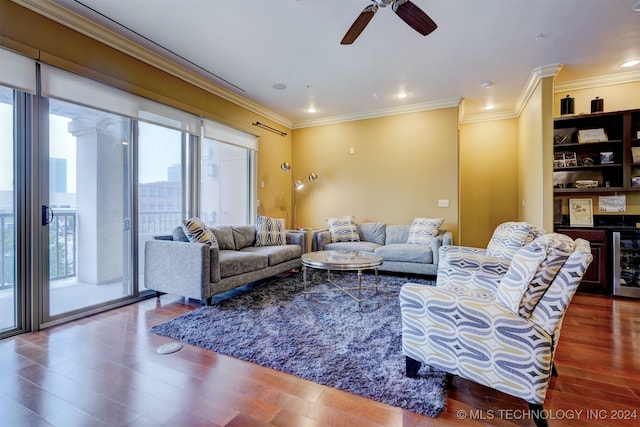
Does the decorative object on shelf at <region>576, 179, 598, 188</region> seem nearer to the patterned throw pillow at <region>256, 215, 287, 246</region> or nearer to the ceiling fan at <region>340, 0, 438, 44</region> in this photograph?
the ceiling fan at <region>340, 0, 438, 44</region>

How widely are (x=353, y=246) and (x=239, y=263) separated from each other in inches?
78.5

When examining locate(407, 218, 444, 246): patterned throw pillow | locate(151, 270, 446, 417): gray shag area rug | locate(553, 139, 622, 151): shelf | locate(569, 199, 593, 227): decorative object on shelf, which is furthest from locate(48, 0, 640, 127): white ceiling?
locate(151, 270, 446, 417): gray shag area rug

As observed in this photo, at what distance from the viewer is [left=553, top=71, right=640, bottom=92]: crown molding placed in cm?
368

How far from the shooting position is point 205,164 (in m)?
4.24

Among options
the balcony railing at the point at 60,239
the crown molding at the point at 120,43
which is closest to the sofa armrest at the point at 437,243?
the balcony railing at the point at 60,239

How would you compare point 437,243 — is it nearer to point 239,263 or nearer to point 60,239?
point 239,263

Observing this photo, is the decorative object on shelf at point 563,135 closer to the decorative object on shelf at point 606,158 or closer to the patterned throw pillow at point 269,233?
the decorative object on shelf at point 606,158

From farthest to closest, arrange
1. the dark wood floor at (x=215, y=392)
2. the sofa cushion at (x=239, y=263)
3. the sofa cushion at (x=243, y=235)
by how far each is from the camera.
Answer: the sofa cushion at (x=243, y=235)
the sofa cushion at (x=239, y=263)
the dark wood floor at (x=215, y=392)

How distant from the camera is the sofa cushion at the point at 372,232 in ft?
16.6

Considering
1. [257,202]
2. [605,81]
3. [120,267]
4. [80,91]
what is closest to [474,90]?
[605,81]

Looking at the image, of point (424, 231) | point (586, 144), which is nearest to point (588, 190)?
point (586, 144)

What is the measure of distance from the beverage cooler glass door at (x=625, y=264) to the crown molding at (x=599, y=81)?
2022 mm

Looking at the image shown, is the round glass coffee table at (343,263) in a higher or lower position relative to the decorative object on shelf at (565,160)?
lower

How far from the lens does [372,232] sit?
5117mm
